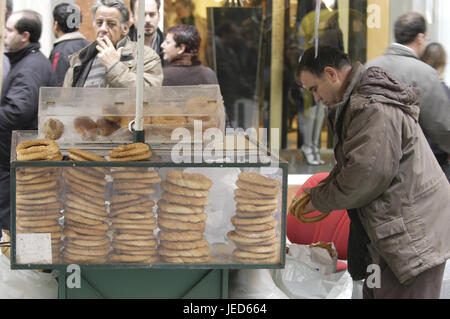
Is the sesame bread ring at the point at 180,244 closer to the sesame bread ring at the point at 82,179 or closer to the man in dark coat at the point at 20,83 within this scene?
the sesame bread ring at the point at 82,179

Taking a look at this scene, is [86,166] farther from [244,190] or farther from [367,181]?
[367,181]

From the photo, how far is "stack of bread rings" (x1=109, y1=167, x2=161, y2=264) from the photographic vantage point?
2.33 m

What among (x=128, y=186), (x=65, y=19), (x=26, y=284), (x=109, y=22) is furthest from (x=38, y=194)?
(x=65, y=19)

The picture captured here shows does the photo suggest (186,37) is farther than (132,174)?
Yes

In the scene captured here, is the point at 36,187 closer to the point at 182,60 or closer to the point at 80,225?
the point at 80,225

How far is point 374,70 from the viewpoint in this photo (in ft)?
8.38

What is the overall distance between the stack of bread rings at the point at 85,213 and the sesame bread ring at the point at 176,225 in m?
0.20

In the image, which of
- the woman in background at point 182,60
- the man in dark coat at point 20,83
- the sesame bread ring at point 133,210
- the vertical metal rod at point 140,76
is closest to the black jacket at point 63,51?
the man in dark coat at point 20,83

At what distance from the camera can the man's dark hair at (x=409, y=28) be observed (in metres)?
3.88

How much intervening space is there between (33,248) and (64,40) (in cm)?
242

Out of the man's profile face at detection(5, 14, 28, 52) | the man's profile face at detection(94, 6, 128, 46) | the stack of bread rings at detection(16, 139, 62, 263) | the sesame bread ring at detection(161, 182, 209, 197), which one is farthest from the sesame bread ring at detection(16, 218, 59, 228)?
the man's profile face at detection(5, 14, 28, 52)

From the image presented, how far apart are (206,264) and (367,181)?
676mm

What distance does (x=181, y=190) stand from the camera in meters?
2.34

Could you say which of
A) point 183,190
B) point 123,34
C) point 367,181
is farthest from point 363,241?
point 123,34
